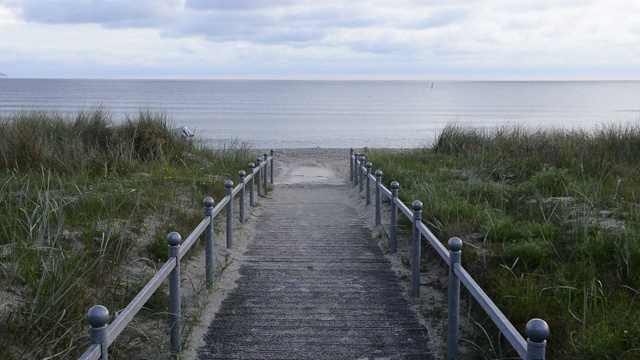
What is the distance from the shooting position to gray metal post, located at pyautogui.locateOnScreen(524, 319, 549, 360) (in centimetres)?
356

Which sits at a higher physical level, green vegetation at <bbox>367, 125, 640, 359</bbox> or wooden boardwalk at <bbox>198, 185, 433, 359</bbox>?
green vegetation at <bbox>367, 125, 640, 359</bbox>

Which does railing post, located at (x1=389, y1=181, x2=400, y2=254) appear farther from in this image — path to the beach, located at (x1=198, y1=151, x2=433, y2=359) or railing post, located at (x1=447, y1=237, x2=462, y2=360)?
railing post, located at (x1=447, y1=237, x2=462, y2=360)

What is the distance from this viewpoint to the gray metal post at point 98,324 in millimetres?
3596

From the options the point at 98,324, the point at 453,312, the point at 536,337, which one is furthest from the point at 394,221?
the point at 98,324

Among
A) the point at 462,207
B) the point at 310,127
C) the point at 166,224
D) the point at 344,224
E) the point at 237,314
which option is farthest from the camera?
the point at 310,127

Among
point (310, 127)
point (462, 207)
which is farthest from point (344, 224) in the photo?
point (310, 127)

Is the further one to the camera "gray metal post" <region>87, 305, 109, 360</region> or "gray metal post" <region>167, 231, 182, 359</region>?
"gray metal post" <region>167, 231, 182, 359</region>

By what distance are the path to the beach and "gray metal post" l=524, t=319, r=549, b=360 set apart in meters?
2.14

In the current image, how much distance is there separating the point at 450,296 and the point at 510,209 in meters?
4.39

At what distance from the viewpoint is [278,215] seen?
1170 cm

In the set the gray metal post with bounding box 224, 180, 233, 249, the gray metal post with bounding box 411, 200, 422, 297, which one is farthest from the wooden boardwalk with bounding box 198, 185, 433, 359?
the gray metal post with bounding box 224, 180, 233, 249

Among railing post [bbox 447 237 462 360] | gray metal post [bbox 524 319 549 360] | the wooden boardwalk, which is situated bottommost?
the wooden boardwalk

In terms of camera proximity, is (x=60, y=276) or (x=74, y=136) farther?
(x=74, y=136)

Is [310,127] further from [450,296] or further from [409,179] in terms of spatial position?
[450,296]
